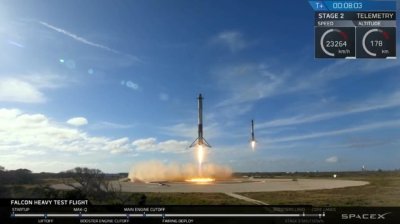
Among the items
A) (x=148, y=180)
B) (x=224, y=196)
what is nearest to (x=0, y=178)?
(x=148, y=180)

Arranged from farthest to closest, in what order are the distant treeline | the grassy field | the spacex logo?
the distant treeline < the grassy field < the spacex logo

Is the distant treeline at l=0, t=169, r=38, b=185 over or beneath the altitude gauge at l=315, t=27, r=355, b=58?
beneath

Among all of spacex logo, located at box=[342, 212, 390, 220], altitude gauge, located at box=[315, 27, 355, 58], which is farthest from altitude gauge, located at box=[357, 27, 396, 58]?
spacex logo, located at box=[342, 212, 390, 220]

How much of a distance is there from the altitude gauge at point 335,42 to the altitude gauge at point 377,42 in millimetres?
112

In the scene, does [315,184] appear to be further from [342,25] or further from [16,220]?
[16,220]

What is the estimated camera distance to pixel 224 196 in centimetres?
815

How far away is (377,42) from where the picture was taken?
7180mm

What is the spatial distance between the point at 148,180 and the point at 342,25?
4336 millimetres

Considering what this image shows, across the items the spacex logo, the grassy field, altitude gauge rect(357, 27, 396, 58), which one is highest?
altitude gauge rect(357, 27, 396, 58)
